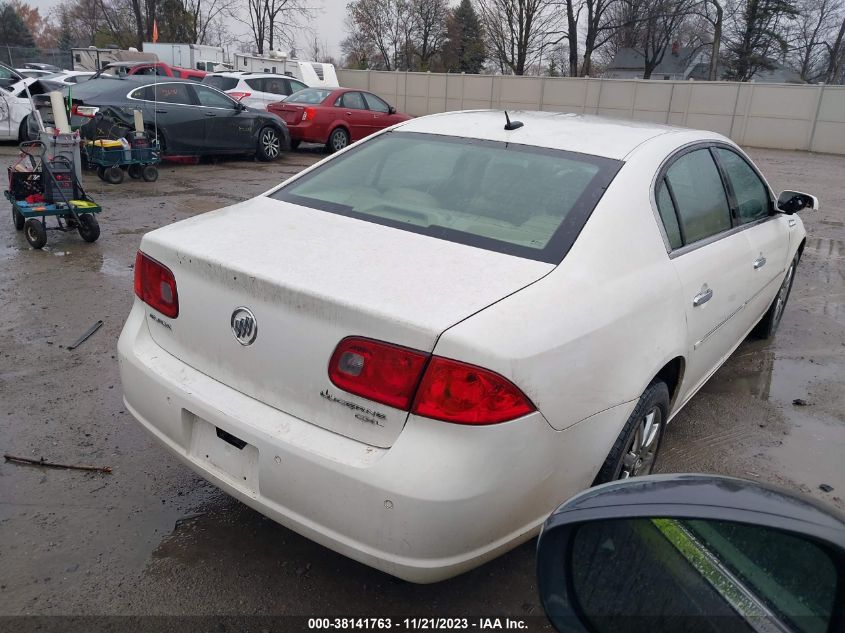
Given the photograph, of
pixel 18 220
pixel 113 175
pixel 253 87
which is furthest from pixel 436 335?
pixel 253 87

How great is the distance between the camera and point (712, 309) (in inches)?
125

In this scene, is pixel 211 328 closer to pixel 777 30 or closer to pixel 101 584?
pixel 101 584

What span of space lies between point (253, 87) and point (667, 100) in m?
16.3

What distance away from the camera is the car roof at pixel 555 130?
3020 millimetres

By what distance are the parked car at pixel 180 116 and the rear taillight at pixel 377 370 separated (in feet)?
32.5

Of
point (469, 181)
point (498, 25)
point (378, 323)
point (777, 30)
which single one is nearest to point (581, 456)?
point (378, 323)

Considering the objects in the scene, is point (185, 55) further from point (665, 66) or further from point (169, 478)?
point (665, 66)

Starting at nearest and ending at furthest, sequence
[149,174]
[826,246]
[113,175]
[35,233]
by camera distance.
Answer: [35,233] < [826,246] < [113,175] < [149,174]

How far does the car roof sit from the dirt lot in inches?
63.2

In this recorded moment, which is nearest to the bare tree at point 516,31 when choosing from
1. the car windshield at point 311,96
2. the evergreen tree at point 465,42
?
the evergreen tree at point 465,42

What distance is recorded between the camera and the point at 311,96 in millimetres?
15039

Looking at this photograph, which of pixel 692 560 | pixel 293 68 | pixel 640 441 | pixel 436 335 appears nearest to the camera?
pixel 692 560

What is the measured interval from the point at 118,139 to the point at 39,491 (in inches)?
340

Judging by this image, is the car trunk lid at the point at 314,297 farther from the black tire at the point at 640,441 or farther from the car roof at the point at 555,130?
the car roof at the point at 555,130
